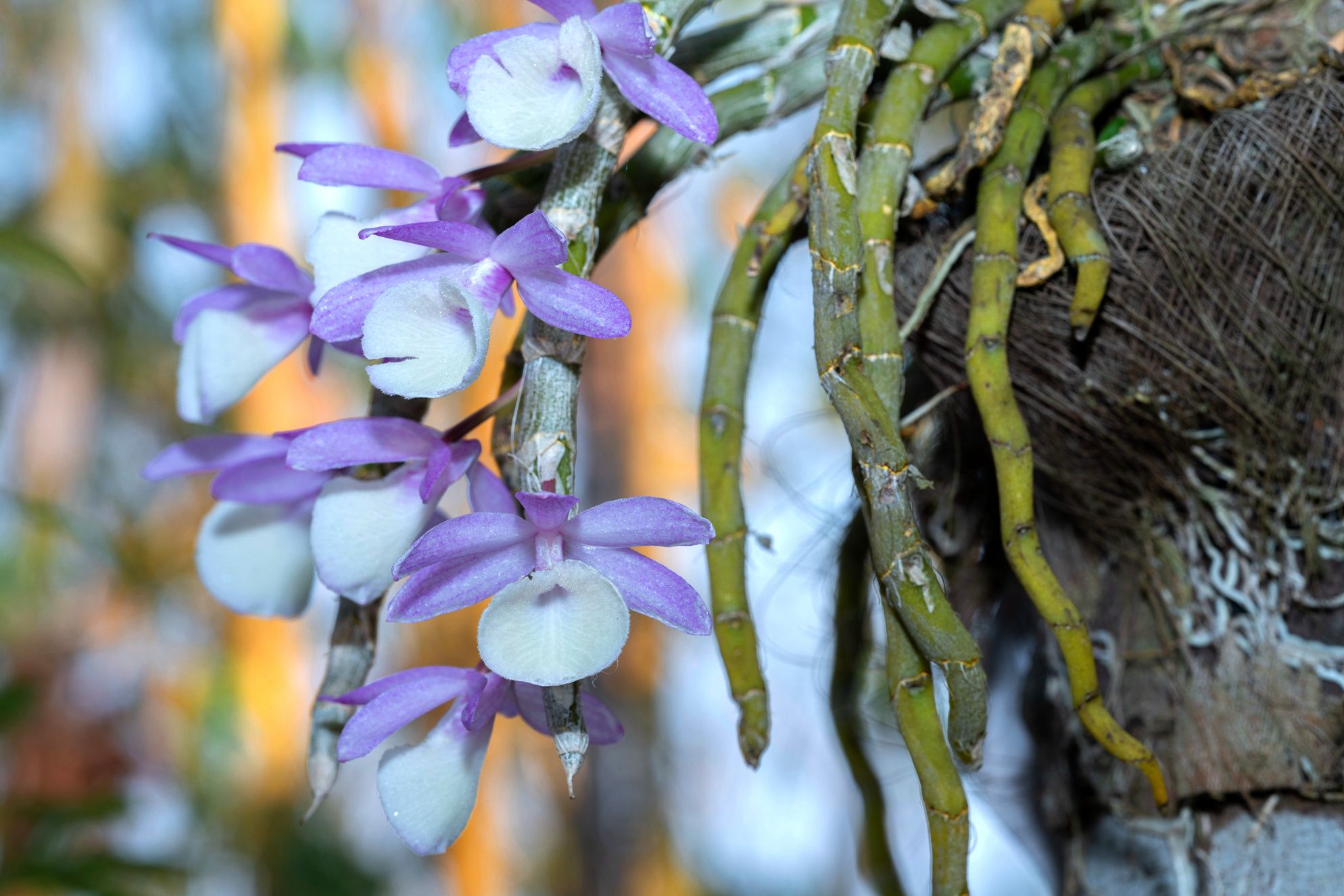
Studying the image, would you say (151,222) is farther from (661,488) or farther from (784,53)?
(784,53)

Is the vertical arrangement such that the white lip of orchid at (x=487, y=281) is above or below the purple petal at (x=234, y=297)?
below

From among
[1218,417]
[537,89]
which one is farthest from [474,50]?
[1218,417]

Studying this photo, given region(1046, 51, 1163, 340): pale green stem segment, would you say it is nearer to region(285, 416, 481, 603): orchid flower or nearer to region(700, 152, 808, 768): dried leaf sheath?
region(700, 152, 808, 768): dried leaf sheath

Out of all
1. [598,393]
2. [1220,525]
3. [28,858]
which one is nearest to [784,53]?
[1220,525]

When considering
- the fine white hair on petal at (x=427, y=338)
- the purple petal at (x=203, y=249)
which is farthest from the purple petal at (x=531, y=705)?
the purple petal at (x=203, y=249)

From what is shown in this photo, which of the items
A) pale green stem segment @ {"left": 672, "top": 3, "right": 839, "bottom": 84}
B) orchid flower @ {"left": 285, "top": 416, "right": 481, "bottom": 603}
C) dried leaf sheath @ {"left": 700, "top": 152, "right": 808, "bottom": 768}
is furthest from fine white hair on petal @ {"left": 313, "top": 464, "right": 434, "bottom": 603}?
pale green stem segment @ {"left": 672, "top": 3, "right": 839, "bottom": 84}

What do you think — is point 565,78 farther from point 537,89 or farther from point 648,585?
point 648,585

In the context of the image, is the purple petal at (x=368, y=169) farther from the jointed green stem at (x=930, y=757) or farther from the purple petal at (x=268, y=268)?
the jointed green stem at (x=930, y=757)
